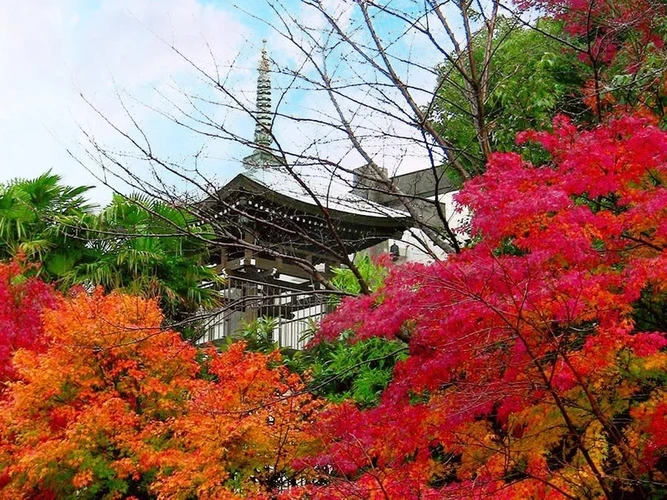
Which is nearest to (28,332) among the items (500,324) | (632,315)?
(500,324)

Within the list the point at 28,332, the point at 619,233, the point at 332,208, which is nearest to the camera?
the point at 619,233

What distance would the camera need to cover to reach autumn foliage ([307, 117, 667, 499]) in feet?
17.0

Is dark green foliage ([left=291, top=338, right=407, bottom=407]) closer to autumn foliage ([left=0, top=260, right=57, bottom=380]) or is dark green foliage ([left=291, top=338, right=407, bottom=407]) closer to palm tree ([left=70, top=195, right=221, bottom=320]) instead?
palm tree ([left=70, top=195, right=221, bottom=320])

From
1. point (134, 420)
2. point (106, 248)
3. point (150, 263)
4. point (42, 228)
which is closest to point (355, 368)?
point (134, 420)

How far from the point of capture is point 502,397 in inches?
209

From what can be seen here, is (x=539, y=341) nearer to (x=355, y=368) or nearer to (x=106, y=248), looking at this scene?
(x=355, y=368)

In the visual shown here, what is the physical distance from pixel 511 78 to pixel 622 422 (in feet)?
17.5

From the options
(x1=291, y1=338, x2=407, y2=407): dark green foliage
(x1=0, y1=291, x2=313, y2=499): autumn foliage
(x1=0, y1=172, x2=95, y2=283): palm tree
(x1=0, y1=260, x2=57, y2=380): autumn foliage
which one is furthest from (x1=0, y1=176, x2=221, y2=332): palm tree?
(x1=0, y1=291, x2=313, y2=499): autumn foliage

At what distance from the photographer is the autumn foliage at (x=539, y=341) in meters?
5.17

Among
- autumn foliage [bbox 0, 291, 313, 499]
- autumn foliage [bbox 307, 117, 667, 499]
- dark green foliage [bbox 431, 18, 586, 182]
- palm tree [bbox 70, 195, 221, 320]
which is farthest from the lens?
palm tree [bbox 70, 195, 221, 320]

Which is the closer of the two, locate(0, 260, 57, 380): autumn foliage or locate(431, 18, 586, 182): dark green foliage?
locate(0, 260, 57, 380): autumn foliage

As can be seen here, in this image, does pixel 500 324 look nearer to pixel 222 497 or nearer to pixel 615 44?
pixel 222 497

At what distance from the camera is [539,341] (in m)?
5.49

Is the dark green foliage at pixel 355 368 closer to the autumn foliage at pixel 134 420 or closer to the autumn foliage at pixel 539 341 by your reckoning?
the autumn foliage at pixel 134 420
